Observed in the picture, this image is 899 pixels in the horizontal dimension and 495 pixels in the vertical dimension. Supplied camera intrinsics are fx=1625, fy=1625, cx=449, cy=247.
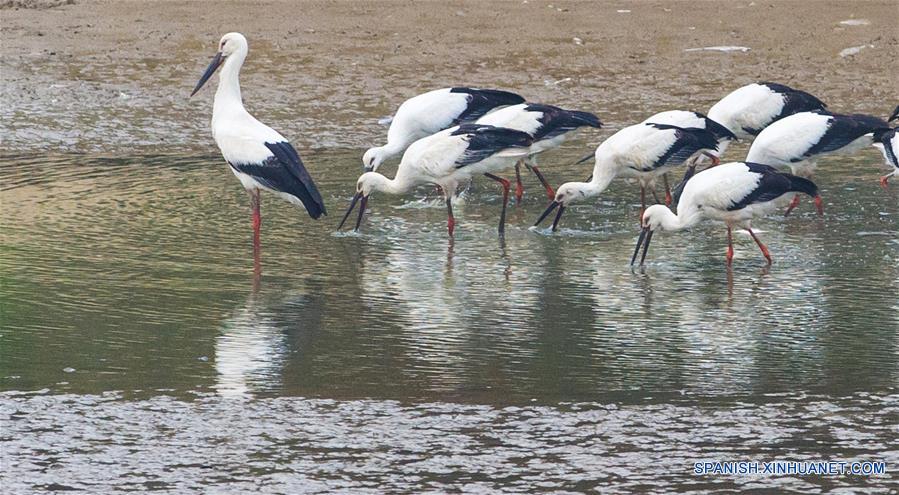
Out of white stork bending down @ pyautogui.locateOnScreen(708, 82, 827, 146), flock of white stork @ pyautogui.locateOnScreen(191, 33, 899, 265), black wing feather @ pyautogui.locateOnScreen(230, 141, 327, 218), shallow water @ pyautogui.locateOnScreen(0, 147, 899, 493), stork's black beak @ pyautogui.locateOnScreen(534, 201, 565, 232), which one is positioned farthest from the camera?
white stork bending down @ pyautogui.locateOnScreen(708, 82, 827, 146)

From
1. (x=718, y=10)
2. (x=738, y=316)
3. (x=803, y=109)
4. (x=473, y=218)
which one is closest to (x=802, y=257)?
(x=738, y=316)

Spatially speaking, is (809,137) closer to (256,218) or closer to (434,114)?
(434,114)

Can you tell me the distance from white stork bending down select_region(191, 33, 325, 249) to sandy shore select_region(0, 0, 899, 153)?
3.25 metres

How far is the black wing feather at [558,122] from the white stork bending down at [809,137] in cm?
122

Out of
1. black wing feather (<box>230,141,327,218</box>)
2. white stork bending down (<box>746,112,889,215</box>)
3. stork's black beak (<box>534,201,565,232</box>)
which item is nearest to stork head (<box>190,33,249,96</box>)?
black wing feather (<box>230,141,327,218</box>)

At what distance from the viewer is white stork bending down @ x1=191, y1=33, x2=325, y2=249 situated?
10133 millimetres

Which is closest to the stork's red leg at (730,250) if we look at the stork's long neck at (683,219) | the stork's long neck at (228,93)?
the stork's long neck at (683,219)

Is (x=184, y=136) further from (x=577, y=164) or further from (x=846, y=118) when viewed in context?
(x=846, y=118)

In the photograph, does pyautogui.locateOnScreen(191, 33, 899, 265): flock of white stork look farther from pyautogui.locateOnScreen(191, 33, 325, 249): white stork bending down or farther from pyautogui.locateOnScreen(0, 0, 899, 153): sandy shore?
pyautogui.locateOnScreen(0, 0, 899, 153): sandy shore

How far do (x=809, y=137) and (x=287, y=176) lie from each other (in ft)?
12.5

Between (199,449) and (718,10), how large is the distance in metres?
13.0

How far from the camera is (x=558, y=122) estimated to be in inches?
460

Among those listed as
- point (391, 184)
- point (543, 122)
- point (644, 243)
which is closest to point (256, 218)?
point (391, 184)

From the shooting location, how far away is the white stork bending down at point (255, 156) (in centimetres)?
1013
